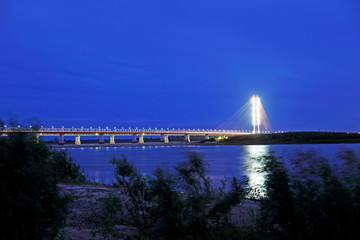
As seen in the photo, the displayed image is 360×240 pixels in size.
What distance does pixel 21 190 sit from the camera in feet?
14.1

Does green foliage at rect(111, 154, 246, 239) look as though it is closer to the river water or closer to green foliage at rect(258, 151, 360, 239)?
green foliage at rect(258, 151, 360, 239)

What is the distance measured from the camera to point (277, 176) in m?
5.29

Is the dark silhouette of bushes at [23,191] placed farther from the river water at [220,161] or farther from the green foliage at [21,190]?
the river water at [220,161]

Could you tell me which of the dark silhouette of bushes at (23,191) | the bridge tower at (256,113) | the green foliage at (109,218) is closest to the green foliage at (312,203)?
the green foliage at (109,218)

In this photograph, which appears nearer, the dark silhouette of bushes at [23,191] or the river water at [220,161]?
the dark silhouette of bushes at [23,191]

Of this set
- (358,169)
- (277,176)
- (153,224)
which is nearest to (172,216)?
(153,224)

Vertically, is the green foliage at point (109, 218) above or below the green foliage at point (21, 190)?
below

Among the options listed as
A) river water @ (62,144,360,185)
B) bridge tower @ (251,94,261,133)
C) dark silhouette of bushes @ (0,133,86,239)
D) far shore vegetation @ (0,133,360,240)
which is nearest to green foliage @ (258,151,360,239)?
far shore vegetation @ (0,133,360,240)

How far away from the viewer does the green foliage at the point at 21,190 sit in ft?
13.9

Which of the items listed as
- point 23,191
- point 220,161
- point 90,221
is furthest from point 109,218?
point 220,161

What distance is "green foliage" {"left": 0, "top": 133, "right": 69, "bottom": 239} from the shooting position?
4.23 metres

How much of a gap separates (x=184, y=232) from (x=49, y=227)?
6.67 ft

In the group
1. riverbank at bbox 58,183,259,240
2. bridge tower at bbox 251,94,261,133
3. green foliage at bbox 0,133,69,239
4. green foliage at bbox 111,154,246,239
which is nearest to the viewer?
green foliage at bbox 0,133,69,239

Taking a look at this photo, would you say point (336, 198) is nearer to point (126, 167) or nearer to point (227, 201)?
point (227, 201)
